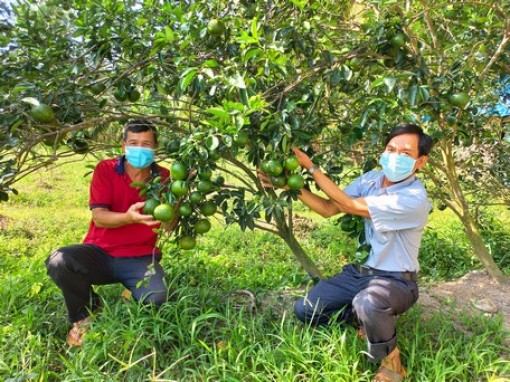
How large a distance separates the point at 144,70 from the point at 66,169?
8361mm

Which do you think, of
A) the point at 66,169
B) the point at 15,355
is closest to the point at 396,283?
the point at 15,355

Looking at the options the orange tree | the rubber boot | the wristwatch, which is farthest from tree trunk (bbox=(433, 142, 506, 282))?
the rubber boot

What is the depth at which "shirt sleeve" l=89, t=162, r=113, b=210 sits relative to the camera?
2.81 meters

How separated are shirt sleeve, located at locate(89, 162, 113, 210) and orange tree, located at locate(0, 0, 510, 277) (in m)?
0.15

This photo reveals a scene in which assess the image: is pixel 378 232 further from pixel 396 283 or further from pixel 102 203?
pixel 102 203

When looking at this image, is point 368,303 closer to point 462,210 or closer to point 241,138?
point 241,138

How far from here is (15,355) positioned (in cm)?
245

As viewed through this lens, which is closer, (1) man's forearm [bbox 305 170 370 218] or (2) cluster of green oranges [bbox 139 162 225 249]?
(2) cluster of green oranges [bbox 139 162 225 249]

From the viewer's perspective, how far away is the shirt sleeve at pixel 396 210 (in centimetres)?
233

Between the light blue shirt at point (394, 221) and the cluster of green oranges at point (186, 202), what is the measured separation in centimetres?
84

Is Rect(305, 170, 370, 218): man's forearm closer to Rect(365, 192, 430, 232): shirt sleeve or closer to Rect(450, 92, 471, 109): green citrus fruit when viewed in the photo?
Rect(365, 192, 430, 232): shirt sleeve

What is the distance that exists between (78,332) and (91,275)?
329 millimetres

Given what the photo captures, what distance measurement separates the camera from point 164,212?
7.00 ft

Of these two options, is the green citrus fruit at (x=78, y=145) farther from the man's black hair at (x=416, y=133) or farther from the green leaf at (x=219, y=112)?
the man's black hair at (x=416, y=133)
